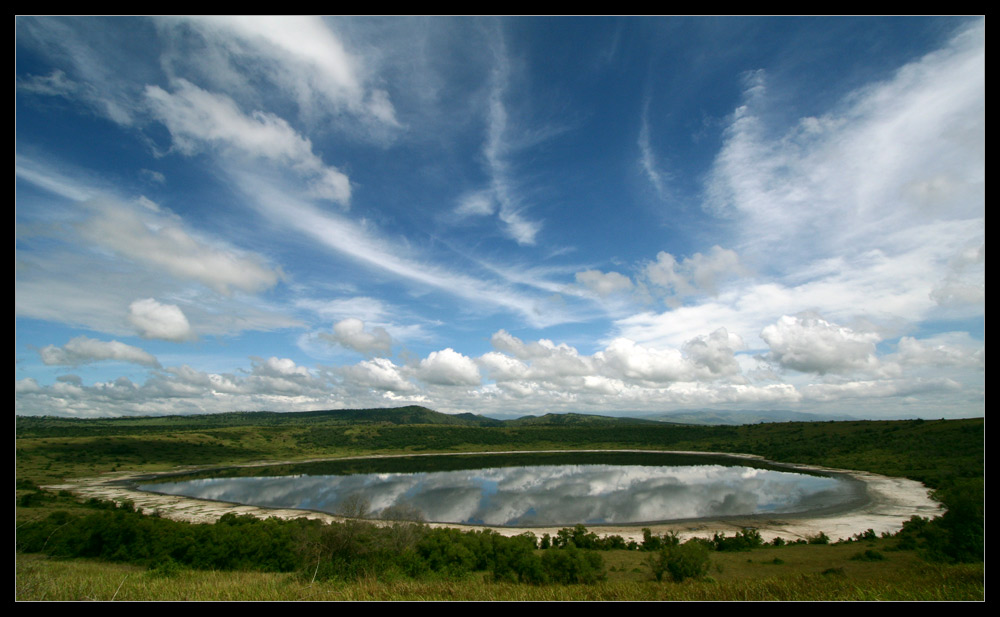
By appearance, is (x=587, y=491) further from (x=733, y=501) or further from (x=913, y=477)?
(x=913, y=477)

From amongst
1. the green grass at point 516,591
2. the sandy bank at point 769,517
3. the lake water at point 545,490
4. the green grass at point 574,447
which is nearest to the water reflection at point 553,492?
the lake water at point 545,490

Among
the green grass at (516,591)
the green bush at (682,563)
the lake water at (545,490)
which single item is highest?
the green grass at (516,591)

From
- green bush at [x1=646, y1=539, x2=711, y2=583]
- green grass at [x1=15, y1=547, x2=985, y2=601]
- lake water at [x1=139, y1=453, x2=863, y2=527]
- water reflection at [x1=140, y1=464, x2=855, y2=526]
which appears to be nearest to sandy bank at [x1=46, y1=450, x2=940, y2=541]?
lake water at [x1=139, y1=453, x2=863, y2=527]

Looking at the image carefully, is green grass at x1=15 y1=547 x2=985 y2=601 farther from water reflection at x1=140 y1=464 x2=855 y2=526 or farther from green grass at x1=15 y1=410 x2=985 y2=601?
water reflection at x1=140 y1=464 x2=855 y2=526

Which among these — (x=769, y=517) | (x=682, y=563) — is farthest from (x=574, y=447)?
(x=682, y=563)

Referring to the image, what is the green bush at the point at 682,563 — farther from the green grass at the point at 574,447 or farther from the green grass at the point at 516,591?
the green grass at the point at 516,591

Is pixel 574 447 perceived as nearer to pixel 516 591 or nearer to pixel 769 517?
pixel 769 517
